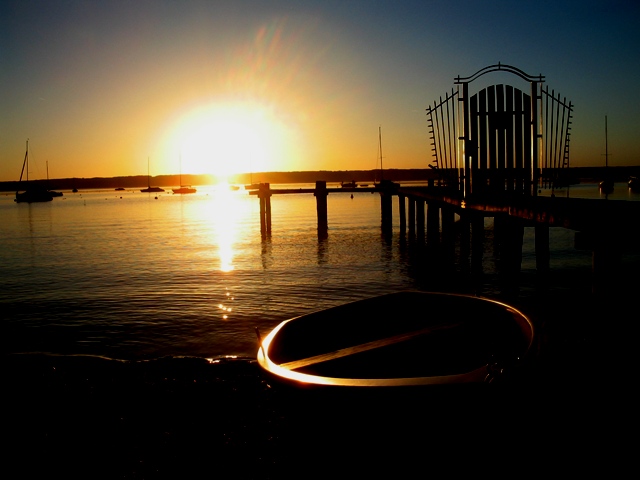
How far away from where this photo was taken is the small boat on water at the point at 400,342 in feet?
13.8

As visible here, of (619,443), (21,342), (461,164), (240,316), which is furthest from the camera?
(461,164)

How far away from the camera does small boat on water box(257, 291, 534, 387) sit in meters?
4.22

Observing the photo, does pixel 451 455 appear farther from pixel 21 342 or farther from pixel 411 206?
pixel 411 206

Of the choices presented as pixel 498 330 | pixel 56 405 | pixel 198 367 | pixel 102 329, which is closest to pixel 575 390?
pixel 498 330

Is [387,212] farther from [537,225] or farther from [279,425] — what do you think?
[279,425]

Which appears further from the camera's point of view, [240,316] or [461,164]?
[461,164]

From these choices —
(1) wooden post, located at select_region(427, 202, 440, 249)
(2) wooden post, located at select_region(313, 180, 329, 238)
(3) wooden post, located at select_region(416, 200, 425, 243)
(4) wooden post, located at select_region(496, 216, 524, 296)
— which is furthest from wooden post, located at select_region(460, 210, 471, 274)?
(2) wooden post, located at select_region(313, 180, 329, 238)

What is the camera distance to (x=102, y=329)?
32.7 ft

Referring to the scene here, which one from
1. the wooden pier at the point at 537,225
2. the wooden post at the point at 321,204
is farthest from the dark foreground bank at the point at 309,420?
the wooden post at the point at 321,204

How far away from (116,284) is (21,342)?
582 centimetres

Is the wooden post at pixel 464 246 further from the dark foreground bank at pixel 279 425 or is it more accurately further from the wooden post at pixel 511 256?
the dark foreground bank at pixel 279 425

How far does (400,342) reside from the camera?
4844 millimetres

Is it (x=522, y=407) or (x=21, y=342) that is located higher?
(x=522, y=407)

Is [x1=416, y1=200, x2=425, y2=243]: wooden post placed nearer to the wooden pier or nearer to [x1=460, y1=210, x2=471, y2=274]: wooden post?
the wooden pier
